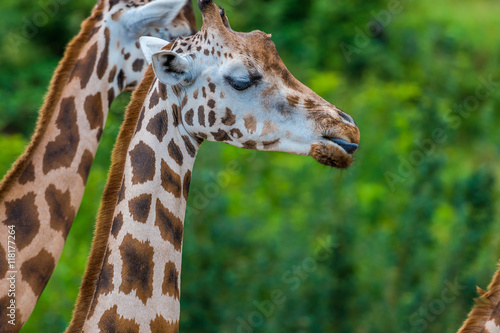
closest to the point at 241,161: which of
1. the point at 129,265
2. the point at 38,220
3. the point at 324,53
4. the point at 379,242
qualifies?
the point at 379,242

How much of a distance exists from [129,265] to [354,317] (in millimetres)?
4282

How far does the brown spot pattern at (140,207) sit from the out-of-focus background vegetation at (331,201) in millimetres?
1627

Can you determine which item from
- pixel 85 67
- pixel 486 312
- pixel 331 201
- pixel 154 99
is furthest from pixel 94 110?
pixel 331 201

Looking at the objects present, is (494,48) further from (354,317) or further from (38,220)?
(38,220)

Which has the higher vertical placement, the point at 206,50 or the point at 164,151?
the point at 206,50

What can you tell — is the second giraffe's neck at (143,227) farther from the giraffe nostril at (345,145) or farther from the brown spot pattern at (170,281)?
the giraffe nostril at (345,145)

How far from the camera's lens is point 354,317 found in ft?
22.4

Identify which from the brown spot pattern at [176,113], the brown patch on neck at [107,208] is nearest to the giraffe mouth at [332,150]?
the brown spot pattern at [176,113]

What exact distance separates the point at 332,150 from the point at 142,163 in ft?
2.70

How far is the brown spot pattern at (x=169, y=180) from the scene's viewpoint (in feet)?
10.1

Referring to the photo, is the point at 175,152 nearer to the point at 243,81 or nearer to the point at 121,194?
the point at 121,194

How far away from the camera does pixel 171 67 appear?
9.83ft

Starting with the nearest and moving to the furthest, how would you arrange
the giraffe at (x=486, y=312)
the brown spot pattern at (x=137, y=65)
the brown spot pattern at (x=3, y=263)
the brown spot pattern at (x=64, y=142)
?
the giraffe at (x=486, y=312) → the brown spot pattern at (x=3, y=263) → the brown spot pattern at (x=64, y=142) → the brown spot pattern at (x=137, y=65)

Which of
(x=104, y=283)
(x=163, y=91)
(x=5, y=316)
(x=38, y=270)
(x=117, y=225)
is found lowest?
(x=5, y=316)
